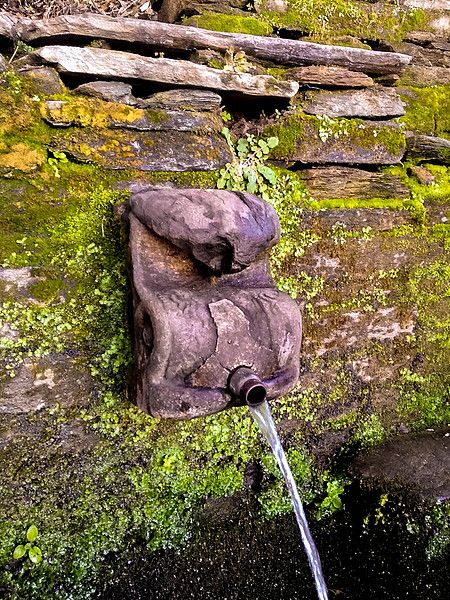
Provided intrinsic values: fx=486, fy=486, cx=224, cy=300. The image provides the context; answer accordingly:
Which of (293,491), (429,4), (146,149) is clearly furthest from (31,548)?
(429,4)

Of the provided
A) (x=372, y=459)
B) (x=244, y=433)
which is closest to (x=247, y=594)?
(x=244, y=433)

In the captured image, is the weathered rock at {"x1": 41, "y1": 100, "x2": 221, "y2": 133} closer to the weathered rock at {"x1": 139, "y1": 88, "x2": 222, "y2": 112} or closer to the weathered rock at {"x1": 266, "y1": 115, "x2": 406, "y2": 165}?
the weathered rock at {"x1": 139, "y1": 88, "x2": 222, "y2": 112}

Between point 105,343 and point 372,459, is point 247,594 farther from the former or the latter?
point 105,343

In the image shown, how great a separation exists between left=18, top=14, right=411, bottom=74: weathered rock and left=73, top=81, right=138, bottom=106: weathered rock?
0.27 m

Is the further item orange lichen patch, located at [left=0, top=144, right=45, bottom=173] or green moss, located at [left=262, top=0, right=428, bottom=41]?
green moss, located at [left=262, top=0, right=428, bottom=41]

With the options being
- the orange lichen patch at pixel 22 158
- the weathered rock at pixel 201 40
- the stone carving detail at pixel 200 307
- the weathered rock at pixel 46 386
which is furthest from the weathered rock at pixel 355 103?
the weathered rock at pixel 46 386

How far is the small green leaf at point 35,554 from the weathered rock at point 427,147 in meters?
2.92

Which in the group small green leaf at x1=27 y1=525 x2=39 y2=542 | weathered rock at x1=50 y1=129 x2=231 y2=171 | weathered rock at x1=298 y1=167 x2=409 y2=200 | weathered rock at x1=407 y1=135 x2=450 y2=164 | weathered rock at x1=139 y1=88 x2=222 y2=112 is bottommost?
small green leaf at x1=27 y1=525 x2=39 y2=542

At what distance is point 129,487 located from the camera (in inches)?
93.1

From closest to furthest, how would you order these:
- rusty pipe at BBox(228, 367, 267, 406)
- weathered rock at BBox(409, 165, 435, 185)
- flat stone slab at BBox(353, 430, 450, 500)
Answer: rusty pipe at BBox(228, 367, 267, 406)
flat stone slab at BBox(353, 430, 450, 500)
weathered rock at BBox(409, 165, 435, 185)

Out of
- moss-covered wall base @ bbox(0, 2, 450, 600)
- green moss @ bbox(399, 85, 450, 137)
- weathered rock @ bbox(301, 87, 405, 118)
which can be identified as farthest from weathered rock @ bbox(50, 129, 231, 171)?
green moss @ bbox(399, 85, 450, 137)

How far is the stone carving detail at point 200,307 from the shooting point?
1.84 m

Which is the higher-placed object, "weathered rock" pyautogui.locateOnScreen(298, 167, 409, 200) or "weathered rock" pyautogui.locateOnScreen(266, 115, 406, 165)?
"weathered rock" pyautogui.locateOnScreen(266, 115, 406, 165)

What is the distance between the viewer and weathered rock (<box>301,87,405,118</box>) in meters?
2.60
